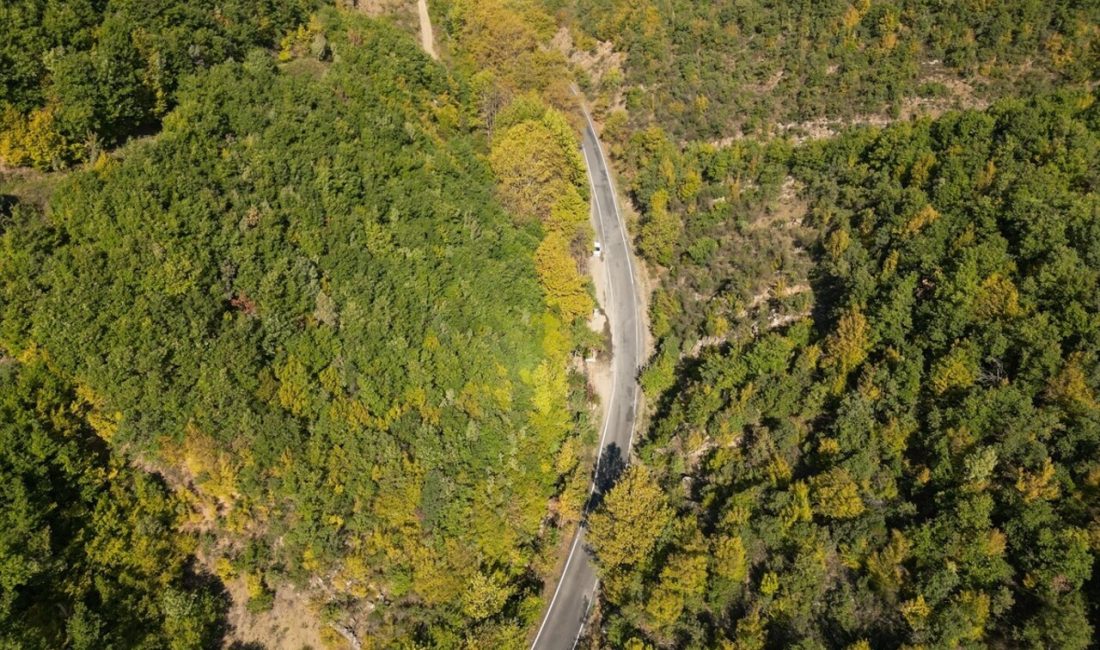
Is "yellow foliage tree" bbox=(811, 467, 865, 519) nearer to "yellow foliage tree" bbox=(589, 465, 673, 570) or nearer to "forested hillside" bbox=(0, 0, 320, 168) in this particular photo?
"yellow foliage tree" bbox=(589, 465, 673, 570)

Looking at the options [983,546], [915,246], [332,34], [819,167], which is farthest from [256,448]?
[819,167]

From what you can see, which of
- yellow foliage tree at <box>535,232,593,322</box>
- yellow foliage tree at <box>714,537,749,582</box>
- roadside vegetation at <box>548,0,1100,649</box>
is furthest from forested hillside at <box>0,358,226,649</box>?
yellow foliage tree at <box>535,232,593,322</box>

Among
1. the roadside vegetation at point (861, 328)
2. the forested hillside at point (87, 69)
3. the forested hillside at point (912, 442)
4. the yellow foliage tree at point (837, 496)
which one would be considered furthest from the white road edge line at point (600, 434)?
the forested hillside at point (87, 69)

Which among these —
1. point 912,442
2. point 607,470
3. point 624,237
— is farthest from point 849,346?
point 624,237

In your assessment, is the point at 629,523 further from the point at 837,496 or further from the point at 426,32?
the point at 426,32

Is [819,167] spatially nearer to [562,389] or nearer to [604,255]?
[604,255]

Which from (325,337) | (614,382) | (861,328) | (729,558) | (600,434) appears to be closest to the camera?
(729,558)
